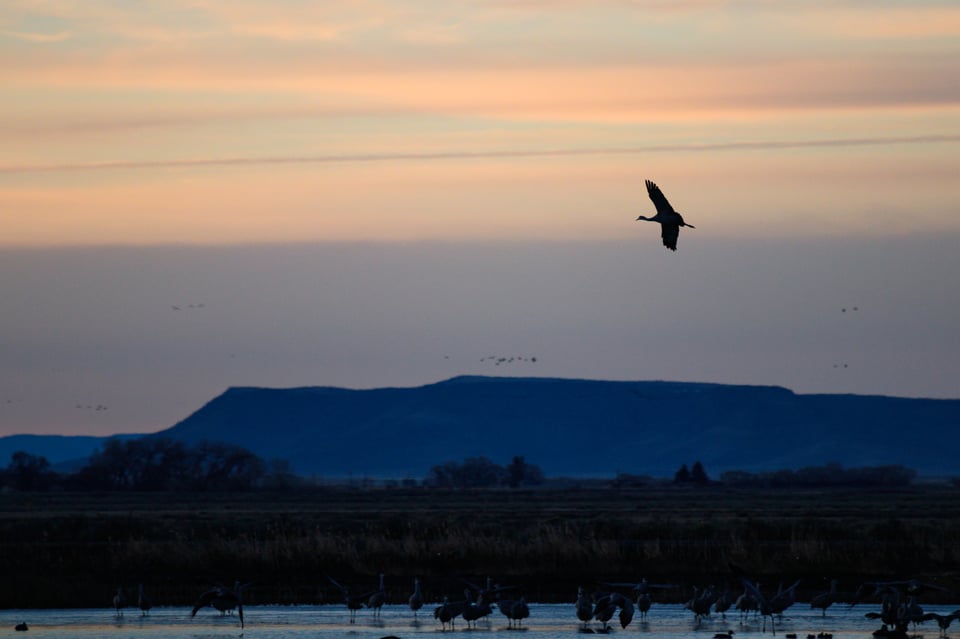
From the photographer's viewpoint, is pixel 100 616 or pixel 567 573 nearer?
pixel 100 616

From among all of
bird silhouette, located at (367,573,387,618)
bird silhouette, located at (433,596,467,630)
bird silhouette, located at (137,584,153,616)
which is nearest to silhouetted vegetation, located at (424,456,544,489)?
bird silhouette, located at (367,573,387,618)

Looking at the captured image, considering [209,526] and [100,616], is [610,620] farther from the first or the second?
[209,526]

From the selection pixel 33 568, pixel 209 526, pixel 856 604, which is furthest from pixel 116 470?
pixel 856 604

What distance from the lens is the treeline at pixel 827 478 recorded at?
499 ft

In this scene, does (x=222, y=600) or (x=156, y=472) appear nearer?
(x=222, y=600)

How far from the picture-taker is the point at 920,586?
85.8 feet

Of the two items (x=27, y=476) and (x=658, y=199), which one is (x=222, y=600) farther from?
(x=27, y=476)

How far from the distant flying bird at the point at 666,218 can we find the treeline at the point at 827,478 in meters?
123

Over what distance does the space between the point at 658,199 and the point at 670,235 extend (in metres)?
0.61

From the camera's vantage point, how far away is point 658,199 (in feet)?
84.0

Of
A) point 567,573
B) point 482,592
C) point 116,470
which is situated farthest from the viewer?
point 116,470

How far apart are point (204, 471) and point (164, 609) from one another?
108862 mm

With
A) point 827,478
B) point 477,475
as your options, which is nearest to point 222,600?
point 477,475

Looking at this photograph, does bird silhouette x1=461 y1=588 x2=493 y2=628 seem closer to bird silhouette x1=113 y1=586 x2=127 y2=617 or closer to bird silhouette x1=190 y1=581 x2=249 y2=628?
bird silhouette x1=190 y1=581 x2=249 y2=628
